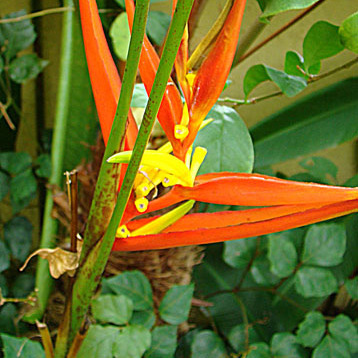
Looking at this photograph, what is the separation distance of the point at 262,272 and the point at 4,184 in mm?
426

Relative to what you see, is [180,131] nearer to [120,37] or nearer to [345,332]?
[120,37]

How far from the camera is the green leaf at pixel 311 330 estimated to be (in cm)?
56

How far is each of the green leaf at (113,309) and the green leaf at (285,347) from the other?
226 mm

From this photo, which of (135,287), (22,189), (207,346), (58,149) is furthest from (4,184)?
(207,346)

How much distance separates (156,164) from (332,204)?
11 centimetres

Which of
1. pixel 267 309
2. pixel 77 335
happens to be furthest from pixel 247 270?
pixel 77 335

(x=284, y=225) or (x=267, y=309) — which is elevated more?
(x=284, y=225)

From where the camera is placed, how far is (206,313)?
28.2 inches

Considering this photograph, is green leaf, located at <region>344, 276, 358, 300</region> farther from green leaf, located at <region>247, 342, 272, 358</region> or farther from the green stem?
the green stem

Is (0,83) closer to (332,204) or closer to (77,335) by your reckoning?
(77,335)

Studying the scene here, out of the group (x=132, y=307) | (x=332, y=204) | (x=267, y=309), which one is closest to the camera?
(x=332, y=204)

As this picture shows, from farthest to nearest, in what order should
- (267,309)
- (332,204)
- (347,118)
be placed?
1. (267,309)
2. (347,118)
3. (332,204)

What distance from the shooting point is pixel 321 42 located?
1.29ft

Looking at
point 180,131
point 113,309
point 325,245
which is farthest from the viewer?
point 325,245
